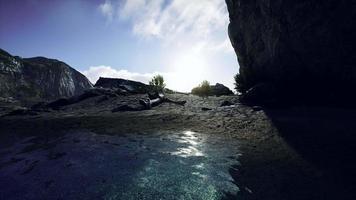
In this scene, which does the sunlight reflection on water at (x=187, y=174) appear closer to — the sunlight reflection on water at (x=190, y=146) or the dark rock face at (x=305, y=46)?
the sunlight reflection on water at (x=190, y=146)

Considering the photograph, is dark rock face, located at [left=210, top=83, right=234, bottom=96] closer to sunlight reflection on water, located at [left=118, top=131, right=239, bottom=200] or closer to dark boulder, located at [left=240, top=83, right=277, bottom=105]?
dark boulder, located at [left=240, top=83, right=277, bottom=105]

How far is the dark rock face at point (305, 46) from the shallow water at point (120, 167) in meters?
12.5

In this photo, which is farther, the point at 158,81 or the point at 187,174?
the point at 158,81

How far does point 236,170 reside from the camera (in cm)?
923

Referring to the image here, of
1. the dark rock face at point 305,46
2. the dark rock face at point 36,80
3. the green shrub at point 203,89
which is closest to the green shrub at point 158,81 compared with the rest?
the green shrub at point 203,89

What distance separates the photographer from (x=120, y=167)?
9.57m

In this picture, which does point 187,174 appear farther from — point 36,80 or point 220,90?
point 36,80

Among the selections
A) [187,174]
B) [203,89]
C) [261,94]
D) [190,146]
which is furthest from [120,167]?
[203,89]

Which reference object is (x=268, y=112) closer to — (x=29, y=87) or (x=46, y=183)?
(x=46, y=183)

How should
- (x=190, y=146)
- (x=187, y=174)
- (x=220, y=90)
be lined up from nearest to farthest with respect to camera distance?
(x=187, y=174), (x=190, y=146), (x=220, y=90)

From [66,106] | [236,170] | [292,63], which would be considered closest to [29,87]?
[66,106]

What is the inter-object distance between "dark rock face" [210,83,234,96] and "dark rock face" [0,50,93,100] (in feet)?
210

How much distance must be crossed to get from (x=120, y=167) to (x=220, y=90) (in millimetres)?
32886

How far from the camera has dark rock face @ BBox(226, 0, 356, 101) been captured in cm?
1969
